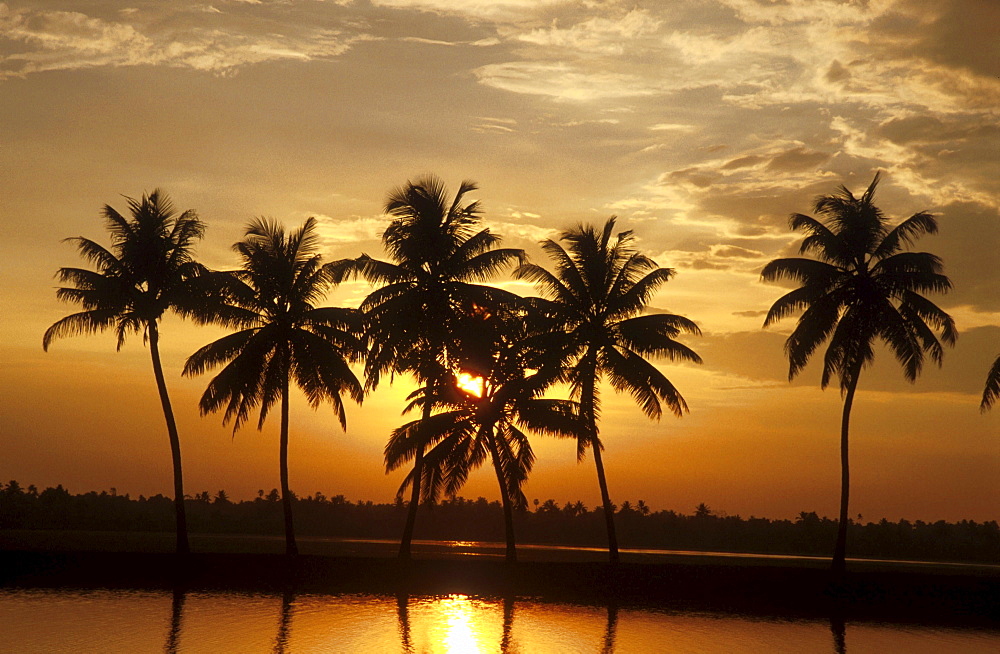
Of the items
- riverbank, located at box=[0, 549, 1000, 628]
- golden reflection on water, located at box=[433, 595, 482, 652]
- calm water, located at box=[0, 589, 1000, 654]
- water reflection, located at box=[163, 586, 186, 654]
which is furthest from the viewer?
riverbank, located at box=[0, 549, 1000, 628]

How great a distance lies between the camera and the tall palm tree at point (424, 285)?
3472 centimetres

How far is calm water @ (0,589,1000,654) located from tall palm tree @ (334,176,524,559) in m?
8.37

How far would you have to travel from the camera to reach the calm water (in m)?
20.5

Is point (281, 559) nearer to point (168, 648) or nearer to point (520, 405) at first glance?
point (520, 405)

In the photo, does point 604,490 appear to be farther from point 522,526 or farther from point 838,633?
point 522,526

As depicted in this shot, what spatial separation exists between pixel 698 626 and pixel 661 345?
1239cm

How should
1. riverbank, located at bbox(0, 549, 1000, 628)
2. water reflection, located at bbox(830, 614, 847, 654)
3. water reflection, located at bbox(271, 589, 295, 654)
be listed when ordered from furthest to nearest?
riverbank, located at bbox(0, 549, 1000, 628)
water reflection, located at bbox(830, 614, 847, 654)
water reflection, located at bbox(271, 589, 295, 654)

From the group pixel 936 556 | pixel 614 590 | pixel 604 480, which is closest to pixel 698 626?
pixel 614 590

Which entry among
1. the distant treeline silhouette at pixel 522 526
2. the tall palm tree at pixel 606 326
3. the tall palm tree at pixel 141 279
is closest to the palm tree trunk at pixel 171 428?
the tall palm tree at pixel 141 279

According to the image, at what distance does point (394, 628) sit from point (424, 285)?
49.7 feet

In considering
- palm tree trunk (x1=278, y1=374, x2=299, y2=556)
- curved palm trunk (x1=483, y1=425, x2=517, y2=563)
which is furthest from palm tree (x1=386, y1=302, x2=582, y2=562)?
palm tree trunk (x1=278, y1=374, x2=299, y2=556)

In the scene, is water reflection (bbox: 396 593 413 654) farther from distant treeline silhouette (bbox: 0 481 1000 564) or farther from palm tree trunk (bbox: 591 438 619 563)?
distant treeline silhouette (bbox: 0 481 1000 564)

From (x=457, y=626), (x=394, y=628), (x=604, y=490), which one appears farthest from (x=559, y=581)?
(x=394, y=628)

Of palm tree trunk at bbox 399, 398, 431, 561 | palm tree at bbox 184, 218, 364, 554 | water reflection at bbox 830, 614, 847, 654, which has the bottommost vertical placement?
water reflection at bbox 830, 614, 847, 654
